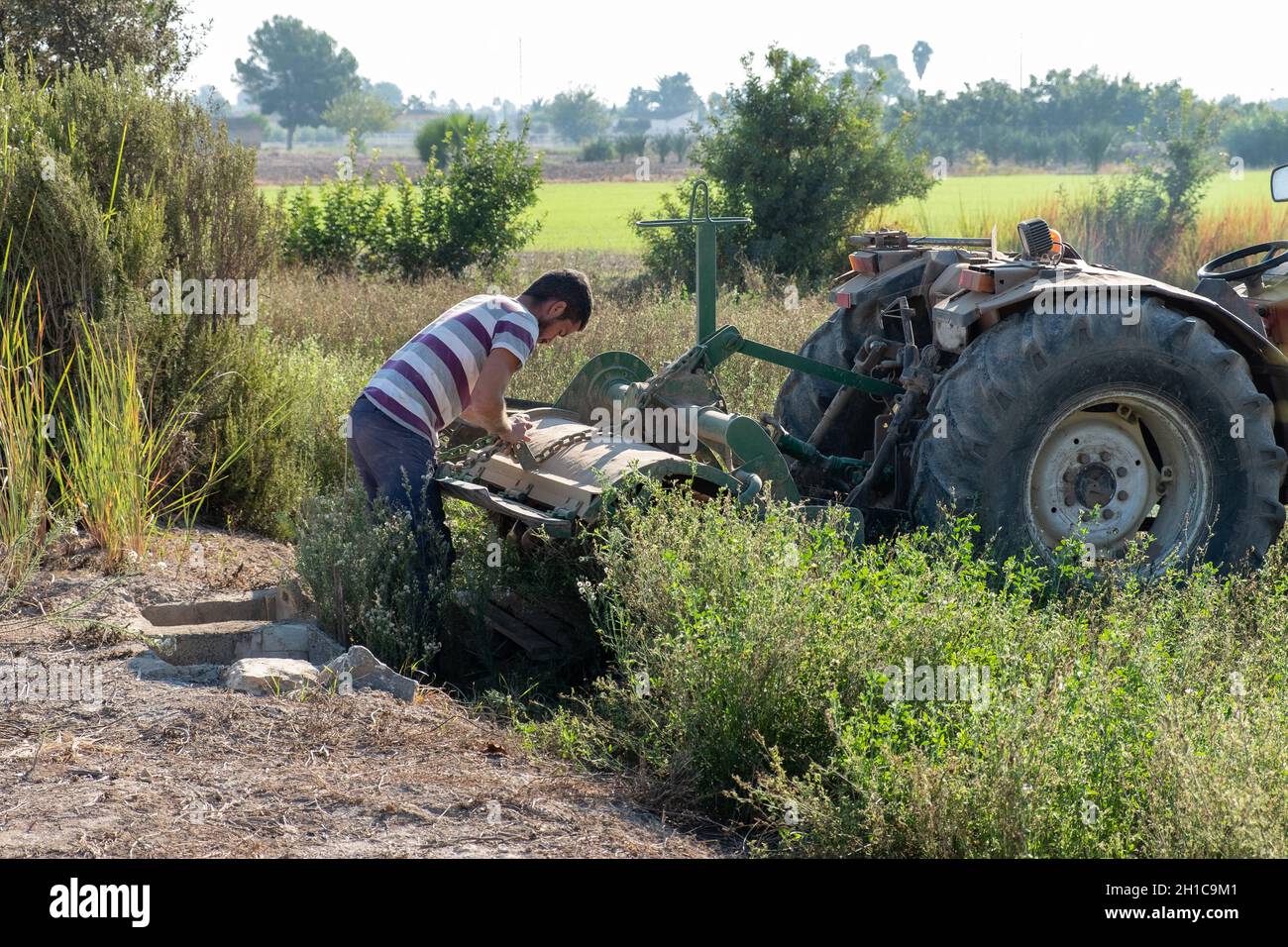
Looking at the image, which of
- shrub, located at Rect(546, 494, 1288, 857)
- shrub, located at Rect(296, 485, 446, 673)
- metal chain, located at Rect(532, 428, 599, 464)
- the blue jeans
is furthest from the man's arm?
shrub, located at Rect(546, 494, 1288, 857)

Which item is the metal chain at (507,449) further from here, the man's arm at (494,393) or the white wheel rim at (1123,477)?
the white wheel rim at (1123,477)

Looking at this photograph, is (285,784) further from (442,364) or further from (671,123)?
(671,123)

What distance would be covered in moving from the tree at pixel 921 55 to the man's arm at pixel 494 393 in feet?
511

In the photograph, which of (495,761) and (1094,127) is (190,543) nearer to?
(495,761)

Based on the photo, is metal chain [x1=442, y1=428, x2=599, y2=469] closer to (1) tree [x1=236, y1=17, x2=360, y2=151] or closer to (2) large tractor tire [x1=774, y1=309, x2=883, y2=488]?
(2) large tractor tire [x1=774, y1=309, x2=883, y2=488]

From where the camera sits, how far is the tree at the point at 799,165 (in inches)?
692

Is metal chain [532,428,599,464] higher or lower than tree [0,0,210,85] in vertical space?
lower

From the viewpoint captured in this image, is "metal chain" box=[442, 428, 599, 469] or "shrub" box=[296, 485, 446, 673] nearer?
"shrub" box=[296, 485, 446, 673]

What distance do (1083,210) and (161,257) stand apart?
1726 centimetres

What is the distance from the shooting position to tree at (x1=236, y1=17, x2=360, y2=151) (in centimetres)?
12212
